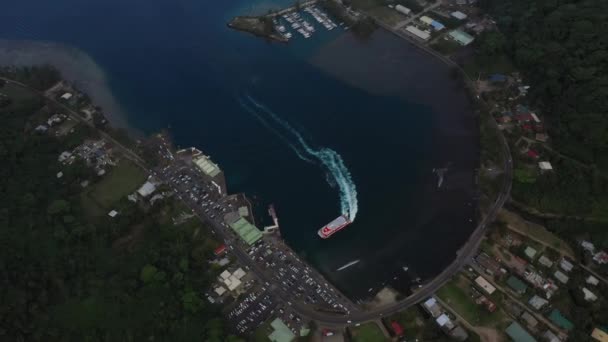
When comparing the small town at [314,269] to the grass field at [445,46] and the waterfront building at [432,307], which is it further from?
the grass field at [445,46]

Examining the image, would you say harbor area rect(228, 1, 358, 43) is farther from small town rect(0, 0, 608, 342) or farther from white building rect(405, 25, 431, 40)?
small town rect(0, 0, 608, 342)

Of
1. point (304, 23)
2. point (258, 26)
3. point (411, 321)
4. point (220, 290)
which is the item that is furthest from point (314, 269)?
point (258, 26)

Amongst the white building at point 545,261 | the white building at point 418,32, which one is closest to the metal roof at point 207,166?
the white building at point 545,261

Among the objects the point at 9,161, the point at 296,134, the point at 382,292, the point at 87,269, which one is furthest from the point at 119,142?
the point at 382,292

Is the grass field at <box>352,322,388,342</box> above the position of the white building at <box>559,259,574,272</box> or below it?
below

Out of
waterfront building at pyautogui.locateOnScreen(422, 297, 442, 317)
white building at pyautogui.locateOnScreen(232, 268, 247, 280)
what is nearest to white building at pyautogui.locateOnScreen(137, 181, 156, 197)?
white building at pyautogui.locateOnScreen(232, 268, 247, 280)
